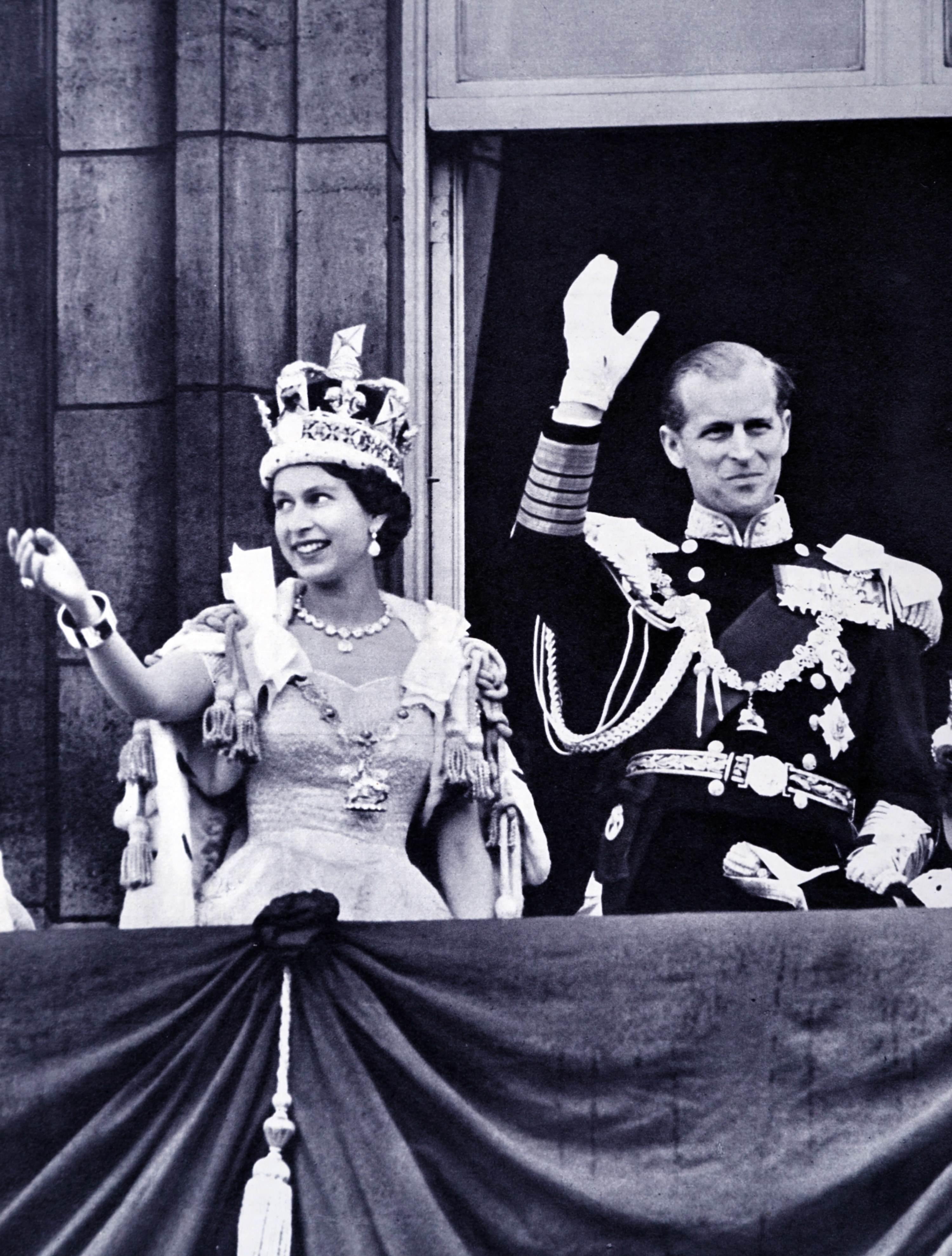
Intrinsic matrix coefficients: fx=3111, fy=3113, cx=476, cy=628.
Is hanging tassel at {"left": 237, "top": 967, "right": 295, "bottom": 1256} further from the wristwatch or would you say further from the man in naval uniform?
the man in naval uniform

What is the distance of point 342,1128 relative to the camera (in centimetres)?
645

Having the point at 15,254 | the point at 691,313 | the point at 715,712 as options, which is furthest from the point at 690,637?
the point at 15,254

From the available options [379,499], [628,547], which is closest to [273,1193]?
[379,499]

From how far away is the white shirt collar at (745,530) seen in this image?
8.02 metres

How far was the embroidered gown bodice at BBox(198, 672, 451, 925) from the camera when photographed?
719 centimetres

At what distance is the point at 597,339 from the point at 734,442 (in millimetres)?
441

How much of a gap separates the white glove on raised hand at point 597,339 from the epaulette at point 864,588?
0.66m

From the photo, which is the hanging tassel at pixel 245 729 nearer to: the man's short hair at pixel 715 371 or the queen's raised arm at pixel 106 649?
the queen's raised arm at pixel 106 649

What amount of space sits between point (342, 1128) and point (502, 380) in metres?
2.59

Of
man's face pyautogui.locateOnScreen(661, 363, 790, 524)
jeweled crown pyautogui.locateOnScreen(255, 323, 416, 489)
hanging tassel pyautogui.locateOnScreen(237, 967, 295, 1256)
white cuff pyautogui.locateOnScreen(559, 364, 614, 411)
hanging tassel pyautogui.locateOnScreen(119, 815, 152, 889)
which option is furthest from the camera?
man's face pyautogui.locateOnScreen(661, 363, 790, 524)

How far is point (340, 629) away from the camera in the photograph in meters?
7.52

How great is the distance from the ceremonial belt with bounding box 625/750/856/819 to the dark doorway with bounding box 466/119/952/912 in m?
0.41

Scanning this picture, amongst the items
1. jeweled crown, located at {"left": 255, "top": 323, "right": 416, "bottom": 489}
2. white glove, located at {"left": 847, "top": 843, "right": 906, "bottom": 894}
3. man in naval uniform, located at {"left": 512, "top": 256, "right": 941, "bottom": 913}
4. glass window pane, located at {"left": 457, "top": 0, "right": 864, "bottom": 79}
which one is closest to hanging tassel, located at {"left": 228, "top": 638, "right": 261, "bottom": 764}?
jeweled crown, located at {"left": 255, "top": 323, "right": 416, "bottom": 489}

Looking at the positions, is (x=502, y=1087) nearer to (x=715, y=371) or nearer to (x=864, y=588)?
(x=864, y=588)
